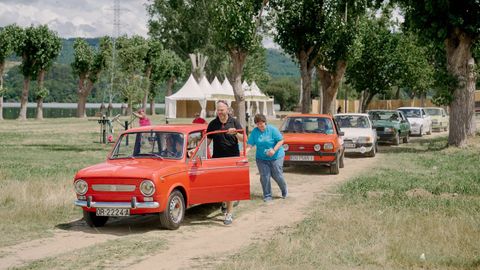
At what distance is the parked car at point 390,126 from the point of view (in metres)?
28.8

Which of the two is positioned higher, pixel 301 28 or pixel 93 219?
pixel 301 28

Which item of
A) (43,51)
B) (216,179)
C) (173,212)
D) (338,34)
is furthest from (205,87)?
(173,212)

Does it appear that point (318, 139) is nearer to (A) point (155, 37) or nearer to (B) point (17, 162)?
(B) point (17, 162)

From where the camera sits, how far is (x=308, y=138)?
17.7 metres

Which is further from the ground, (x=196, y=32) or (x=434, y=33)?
(x=196, y=32)

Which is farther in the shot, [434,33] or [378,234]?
[434,33]

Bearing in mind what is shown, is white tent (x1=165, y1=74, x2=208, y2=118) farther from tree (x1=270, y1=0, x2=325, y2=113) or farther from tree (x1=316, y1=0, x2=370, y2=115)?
tree (x1=270, y1=0, x2=325, y2=113)

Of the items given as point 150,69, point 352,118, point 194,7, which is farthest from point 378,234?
point 150,69

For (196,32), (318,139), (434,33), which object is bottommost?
(318,139)

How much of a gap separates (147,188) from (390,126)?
21.1m

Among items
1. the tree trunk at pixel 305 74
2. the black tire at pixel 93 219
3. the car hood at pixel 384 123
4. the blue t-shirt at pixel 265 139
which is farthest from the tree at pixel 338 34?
the black tire at pixel 93 219

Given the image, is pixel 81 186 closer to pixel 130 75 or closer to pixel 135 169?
pixel 135 169

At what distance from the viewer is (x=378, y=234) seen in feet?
29.7

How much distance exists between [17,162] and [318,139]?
33.3 ft
